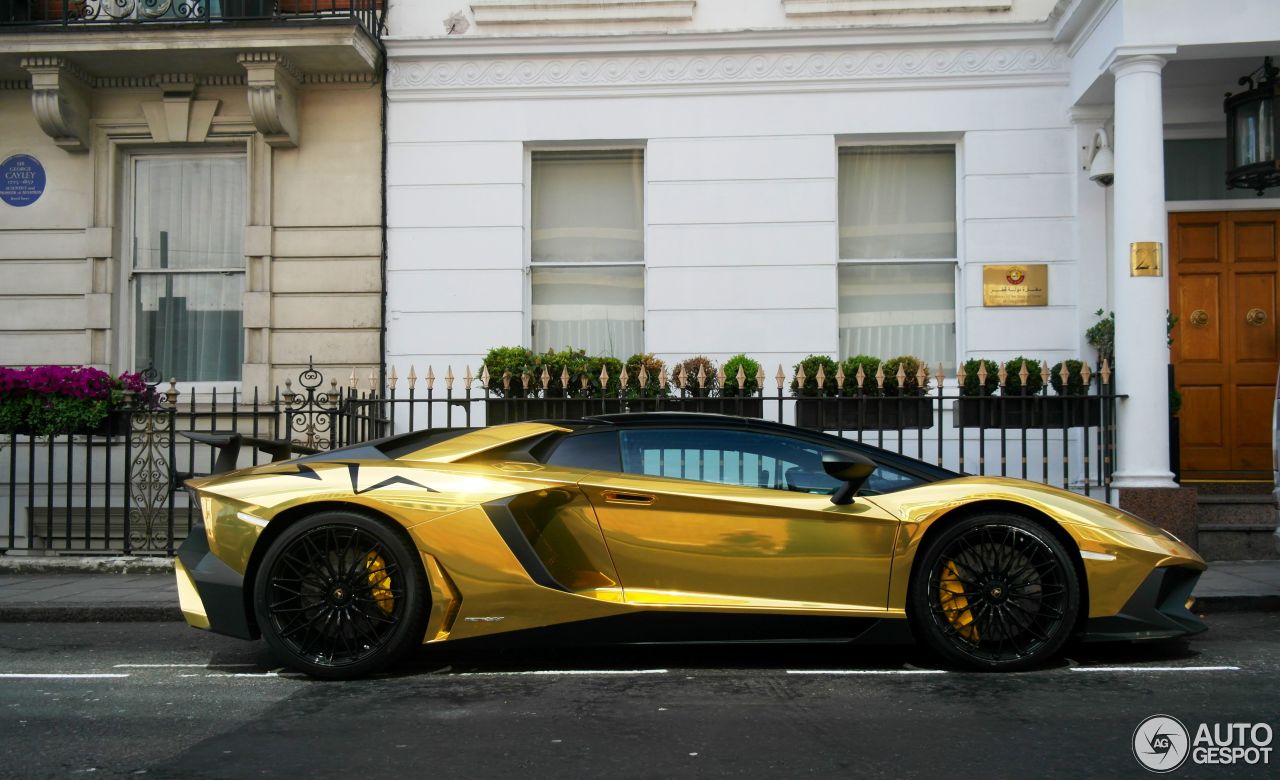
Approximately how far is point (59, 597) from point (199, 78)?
5637 millimetres

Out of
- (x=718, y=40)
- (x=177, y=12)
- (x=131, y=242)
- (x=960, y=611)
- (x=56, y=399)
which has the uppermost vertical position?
(x=177, y=12)

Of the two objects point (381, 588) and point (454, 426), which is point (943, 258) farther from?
point (381, 588)

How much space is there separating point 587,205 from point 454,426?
288 centimetres

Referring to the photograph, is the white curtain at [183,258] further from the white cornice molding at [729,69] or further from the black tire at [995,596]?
the black tire at [995,596]

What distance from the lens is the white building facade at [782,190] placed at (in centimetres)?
1088

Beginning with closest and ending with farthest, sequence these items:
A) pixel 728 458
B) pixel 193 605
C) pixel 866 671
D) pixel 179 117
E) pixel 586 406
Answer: pixel 193 605
pixel 866 671
pixel 728 458
pixel 586 406
pixel 179 117

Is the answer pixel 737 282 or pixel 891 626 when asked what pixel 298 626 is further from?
pixel 737 282

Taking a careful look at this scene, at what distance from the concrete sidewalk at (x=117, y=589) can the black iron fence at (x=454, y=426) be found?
206 millimetres

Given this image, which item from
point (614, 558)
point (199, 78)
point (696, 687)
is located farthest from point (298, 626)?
point (199, 78)

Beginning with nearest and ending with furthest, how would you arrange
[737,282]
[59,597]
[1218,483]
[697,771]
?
1. [697,771]
2. [59,597]
3. [1218,483]
4. [737,282]

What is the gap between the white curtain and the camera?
11711mm

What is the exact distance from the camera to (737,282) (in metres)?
11.2

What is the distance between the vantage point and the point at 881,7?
36.4 feet

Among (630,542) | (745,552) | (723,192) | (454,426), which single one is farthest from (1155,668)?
(723,192)
